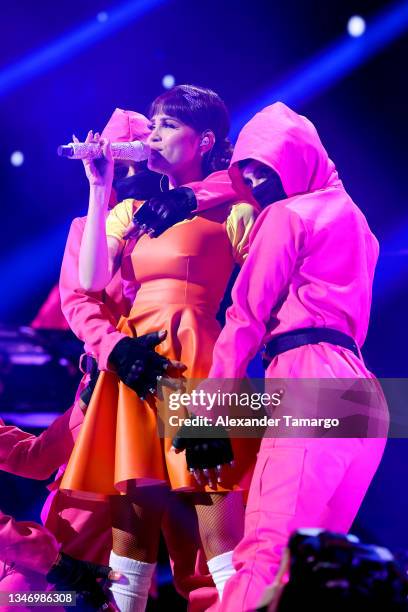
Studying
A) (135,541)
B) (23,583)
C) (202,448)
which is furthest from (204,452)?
(23,583)

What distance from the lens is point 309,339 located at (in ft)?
7.32

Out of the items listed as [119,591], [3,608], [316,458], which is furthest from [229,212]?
[3,608]

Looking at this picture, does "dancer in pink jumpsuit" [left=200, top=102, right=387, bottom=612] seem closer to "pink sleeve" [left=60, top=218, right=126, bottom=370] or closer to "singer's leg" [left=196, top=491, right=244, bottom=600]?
"singer's leg" [left=196, top=491, right=244, bottom=600]

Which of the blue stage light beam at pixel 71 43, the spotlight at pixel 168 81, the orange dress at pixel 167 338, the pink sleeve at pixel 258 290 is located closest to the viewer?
the pink sleeve at pixel 258 290

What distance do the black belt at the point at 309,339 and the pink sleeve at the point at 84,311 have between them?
445mm

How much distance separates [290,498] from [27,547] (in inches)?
35.8

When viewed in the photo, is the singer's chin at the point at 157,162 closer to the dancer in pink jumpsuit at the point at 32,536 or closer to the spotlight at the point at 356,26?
the dancer in pink jumpsuit at the point at 32,536

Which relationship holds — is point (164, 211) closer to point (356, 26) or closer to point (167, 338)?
point (167, 338)

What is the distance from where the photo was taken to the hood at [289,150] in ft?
7.72

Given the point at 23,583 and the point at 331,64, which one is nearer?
the point at 23,583

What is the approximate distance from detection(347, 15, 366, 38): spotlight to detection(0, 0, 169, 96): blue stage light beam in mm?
736

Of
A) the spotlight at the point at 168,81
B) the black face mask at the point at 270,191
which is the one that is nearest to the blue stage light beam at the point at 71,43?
the spotlight at the point at 168,81

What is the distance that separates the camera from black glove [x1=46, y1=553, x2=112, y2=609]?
240cm

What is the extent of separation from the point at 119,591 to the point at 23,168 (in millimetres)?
1783
